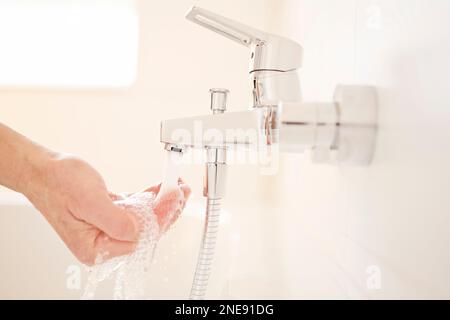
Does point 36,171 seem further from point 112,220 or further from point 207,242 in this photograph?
point 207,242

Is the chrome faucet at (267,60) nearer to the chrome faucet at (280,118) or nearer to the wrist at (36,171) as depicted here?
the chrome faucet at (280,118)

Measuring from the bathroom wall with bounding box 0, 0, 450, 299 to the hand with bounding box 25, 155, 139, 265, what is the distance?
0.79 feet

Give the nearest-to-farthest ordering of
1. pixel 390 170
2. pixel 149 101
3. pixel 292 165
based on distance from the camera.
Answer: pixel 390 170 → pixel 292 165 → pixel 149 101

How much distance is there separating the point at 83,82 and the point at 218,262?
74 cm

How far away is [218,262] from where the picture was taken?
0.90 m

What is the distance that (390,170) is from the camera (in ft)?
1.11

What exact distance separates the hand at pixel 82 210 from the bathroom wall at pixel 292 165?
0.24 meters

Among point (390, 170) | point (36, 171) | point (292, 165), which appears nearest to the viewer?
point (390, 170)

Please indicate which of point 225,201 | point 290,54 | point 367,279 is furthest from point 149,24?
point 367,279

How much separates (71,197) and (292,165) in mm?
517

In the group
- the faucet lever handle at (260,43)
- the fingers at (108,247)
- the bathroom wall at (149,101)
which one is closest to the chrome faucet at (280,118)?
the faucet lever handle at (260,43)

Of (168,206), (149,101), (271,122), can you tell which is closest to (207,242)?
(168,206)

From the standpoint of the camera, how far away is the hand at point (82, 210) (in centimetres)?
41
